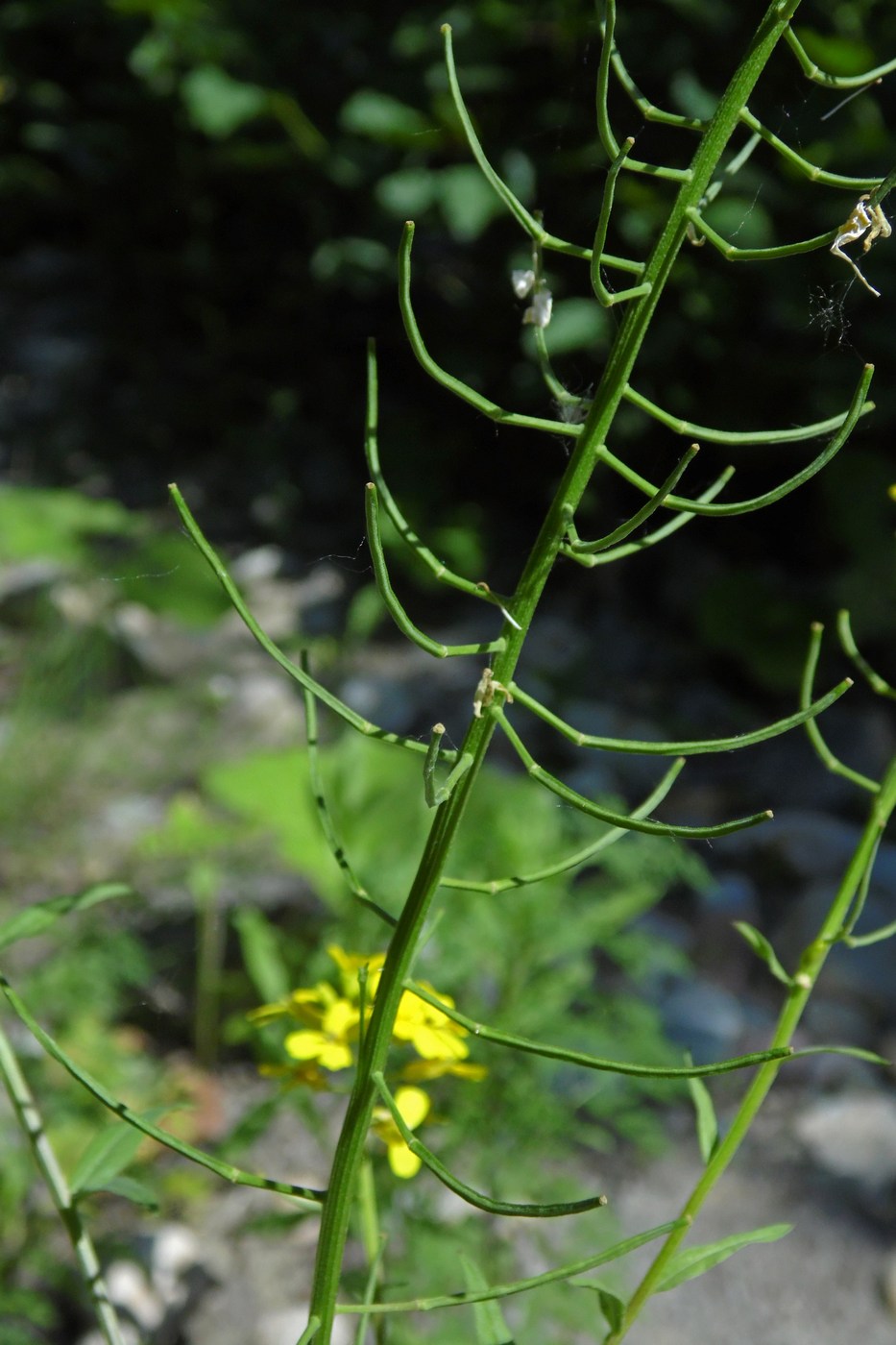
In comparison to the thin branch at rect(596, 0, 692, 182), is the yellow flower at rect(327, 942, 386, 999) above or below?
below

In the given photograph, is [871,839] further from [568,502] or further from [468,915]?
[468,915]

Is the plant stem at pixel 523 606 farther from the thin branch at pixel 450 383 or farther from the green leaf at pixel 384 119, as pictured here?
the green leaf at pixel 384 119

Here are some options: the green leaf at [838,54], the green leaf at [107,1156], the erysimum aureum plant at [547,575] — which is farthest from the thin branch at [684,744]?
the green leaf at [838,54]

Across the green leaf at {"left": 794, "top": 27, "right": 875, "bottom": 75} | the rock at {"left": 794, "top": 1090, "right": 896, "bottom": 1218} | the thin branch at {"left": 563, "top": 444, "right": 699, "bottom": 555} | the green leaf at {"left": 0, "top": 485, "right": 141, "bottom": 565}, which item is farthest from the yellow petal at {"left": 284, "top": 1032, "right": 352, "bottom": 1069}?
the green leaf at {"left": 0, "top": 485, "right": 141, "bottom": 565}

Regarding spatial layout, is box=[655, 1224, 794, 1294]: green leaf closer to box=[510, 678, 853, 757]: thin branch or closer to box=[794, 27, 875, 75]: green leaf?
box=[510, 678, 853, 757]: thin branch

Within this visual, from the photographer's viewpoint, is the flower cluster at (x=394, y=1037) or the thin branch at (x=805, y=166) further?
the flower cluster at (x=394, y=1037)

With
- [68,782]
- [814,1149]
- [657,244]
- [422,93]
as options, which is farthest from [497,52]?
[657,244]
